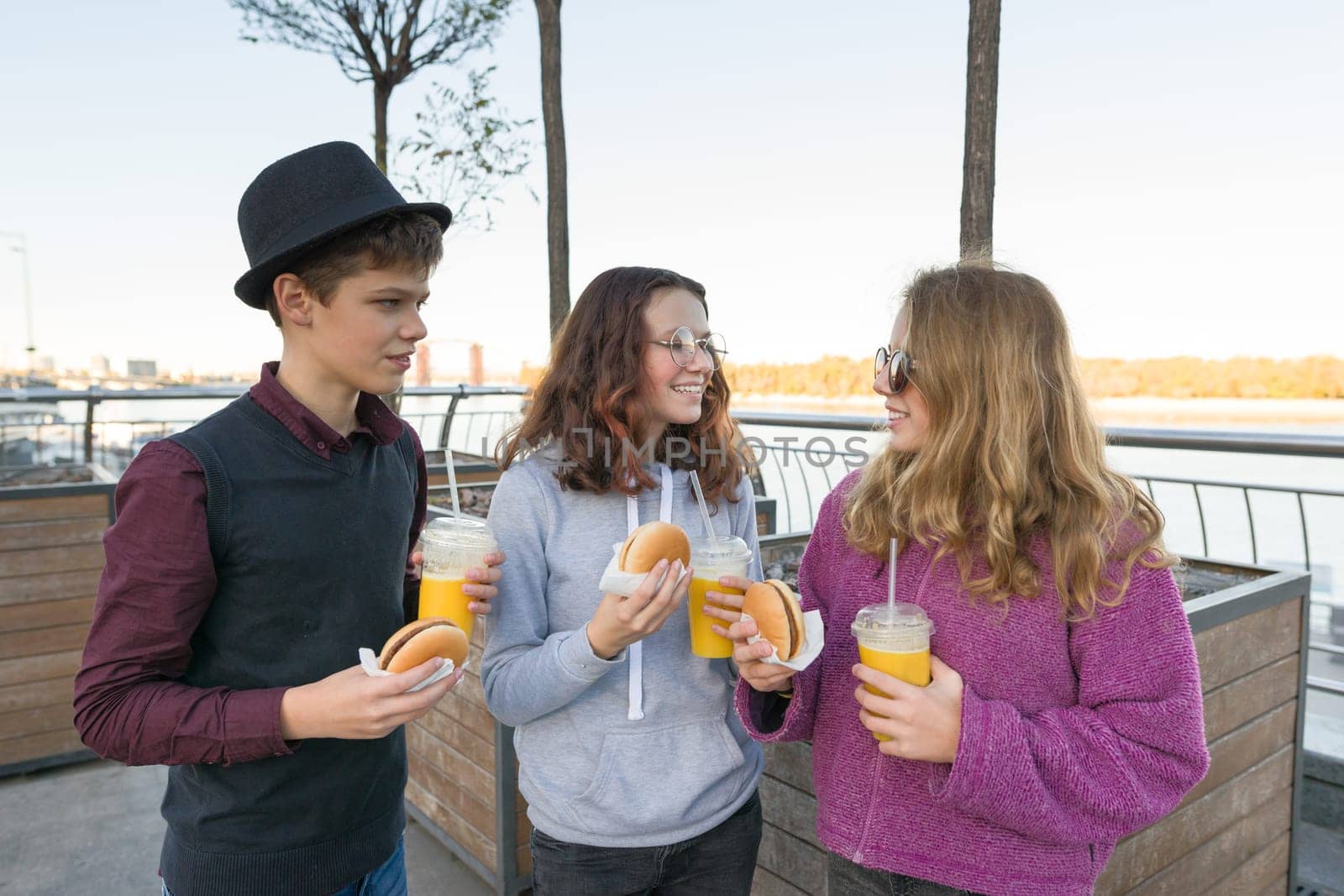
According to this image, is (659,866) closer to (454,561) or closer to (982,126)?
(454,561)

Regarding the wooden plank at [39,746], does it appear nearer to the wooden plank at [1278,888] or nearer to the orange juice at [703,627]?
the orange juice at [703,627]

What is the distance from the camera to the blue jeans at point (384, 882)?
4.74 ft

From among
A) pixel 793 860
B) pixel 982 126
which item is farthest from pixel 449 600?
pixel 982 126

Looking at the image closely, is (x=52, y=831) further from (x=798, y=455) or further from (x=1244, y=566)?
(x=1244, y=566)

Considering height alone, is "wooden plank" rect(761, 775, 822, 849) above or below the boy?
below

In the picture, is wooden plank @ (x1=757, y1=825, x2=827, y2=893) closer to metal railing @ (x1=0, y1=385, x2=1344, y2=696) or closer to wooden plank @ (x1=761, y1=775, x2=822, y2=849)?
wooden plank @ (x1=761, y1=775, x2=822, y2=849)

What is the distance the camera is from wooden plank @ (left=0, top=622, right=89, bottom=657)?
376 centimetres

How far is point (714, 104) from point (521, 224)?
10231mm

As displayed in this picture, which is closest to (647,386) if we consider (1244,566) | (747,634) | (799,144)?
(747,634)

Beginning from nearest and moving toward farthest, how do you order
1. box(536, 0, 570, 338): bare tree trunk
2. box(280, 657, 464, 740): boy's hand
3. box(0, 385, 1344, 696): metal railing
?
box(280, 657, 464, 740): boy's hand → box(0, 385, 1344, 696): metal railing → box(536, 0, 570, 338): bare tree trunk

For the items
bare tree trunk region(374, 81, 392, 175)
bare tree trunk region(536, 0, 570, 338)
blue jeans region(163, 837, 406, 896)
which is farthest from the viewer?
bare tree trunk region(374, 81, 392, 175)

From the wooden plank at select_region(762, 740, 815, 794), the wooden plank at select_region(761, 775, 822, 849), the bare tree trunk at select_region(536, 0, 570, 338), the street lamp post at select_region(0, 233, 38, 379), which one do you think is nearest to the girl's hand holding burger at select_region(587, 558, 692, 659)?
the wooden plank at select_region(762, 740, 815, 794)

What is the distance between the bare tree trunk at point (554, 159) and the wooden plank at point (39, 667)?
285 centimetres

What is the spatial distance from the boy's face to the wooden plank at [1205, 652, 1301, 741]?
6.81 feet
